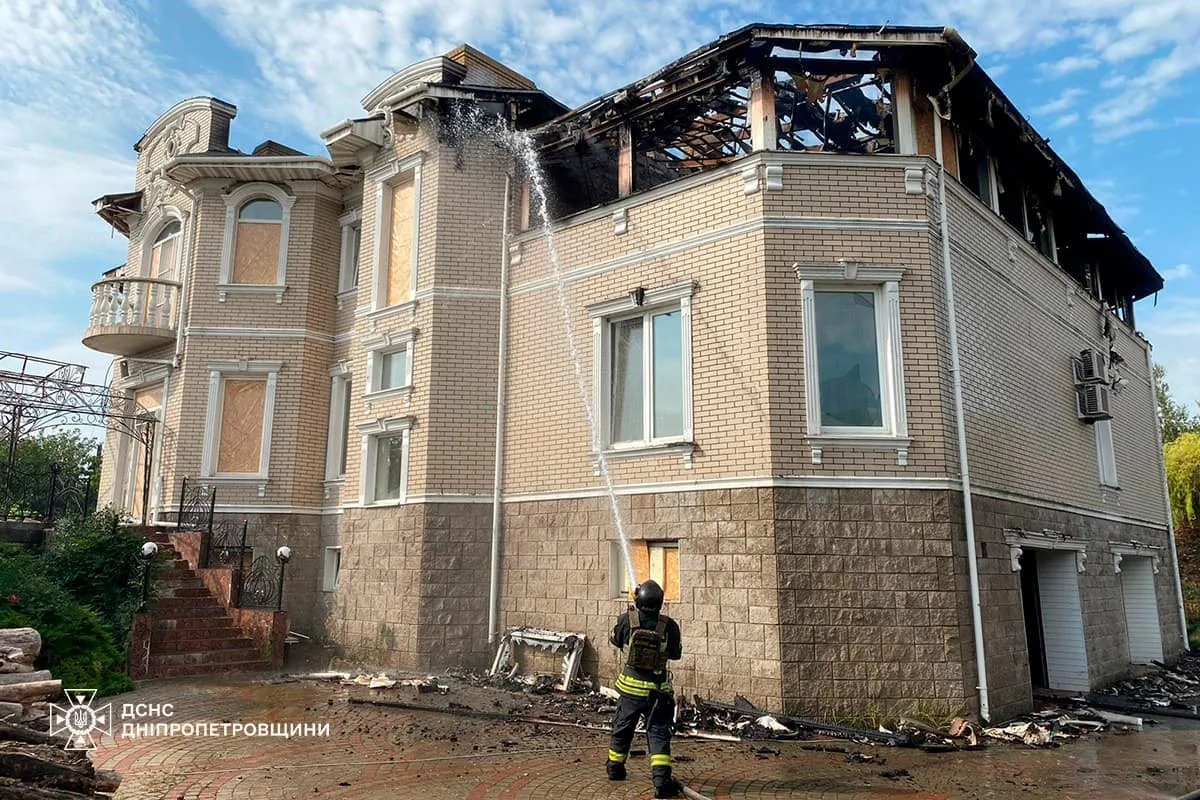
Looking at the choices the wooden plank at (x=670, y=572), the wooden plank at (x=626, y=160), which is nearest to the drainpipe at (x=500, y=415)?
the wooden plank at (x=626, y=160)

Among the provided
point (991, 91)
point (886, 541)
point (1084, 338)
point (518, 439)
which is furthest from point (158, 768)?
point (1084, 338)

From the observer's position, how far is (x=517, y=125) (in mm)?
13578

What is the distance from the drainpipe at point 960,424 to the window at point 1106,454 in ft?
19.9

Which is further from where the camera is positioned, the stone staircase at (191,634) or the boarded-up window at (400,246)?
the boarded-up window at (400,246)

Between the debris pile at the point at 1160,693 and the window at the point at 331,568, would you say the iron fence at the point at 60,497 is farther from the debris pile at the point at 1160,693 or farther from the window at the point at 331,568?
the debris pile at the point at 1160,693

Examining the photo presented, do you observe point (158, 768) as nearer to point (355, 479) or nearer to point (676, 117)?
point (355, 479)

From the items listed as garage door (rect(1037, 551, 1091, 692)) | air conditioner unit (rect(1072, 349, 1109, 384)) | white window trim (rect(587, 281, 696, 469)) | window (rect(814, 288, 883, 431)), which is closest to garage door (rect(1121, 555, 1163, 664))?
garage door (rect(1037, 551, 1091, 692))

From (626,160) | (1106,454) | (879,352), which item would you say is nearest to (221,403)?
(626,160)

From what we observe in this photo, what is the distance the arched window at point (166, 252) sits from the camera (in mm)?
17406

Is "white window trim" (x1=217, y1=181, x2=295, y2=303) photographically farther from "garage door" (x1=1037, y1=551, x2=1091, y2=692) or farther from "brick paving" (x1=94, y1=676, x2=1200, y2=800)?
"garage door" (x1=1037, y1=551, x2=1091, y2=692)

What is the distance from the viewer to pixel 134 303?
54.4 feet

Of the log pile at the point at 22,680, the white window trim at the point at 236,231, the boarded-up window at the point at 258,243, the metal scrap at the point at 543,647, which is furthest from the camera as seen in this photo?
the boarded-up window at the point at 258,243

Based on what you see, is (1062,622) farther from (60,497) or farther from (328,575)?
(60,497)

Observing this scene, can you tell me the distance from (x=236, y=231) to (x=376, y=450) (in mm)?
6196
